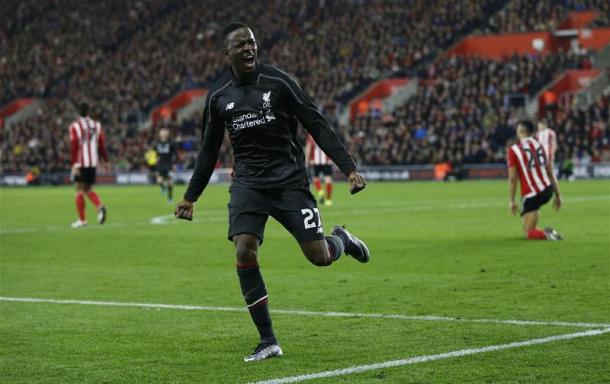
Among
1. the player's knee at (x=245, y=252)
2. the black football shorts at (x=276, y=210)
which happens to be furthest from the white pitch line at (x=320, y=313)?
the player's knee at (x=245, y=252)

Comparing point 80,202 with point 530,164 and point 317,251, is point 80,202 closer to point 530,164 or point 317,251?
point 530,164

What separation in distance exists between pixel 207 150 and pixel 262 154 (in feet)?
1.54

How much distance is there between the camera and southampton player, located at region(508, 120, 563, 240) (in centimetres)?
1797

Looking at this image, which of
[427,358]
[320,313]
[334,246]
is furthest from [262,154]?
[320,313]

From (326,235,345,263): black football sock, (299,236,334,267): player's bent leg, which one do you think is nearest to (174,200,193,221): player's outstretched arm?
(299,236,334,267): player's bent leg

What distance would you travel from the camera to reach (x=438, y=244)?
17641mm

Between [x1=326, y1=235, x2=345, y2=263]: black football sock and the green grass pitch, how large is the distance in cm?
64

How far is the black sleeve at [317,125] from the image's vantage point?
8.16 m

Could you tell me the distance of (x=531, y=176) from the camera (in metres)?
18.1

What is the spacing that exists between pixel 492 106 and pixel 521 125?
32977 mm

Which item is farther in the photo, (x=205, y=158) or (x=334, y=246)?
(x=334, y=246)

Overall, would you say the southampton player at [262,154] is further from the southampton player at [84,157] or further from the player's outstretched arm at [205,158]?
the southampton player at [84,157]

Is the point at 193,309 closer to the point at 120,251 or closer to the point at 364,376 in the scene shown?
the point at 364,376

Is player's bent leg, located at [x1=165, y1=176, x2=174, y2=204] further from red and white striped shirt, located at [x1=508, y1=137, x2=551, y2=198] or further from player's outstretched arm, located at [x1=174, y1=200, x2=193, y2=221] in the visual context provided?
player's outstretched arm, located at [x1=174, y1=200, x2=193, y2=221]
